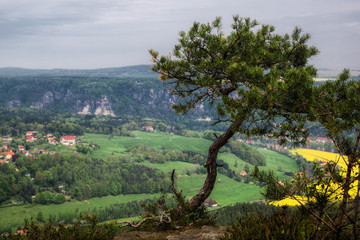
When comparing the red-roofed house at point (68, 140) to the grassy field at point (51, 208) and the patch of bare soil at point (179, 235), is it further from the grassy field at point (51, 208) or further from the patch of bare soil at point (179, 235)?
the patch of bare soil at point (179, 235)

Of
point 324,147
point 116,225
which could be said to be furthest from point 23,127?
point 116,225

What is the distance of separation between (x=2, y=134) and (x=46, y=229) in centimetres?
19631

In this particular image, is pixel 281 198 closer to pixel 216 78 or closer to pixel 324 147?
pixel 216 78

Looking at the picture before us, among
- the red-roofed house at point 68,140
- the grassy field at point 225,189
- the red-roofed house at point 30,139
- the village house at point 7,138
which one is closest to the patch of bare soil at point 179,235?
the grassy field at point 225,189

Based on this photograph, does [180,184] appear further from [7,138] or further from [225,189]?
[7,138]

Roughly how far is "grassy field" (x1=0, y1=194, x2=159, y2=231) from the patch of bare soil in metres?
91.5

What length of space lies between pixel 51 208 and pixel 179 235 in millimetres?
111098

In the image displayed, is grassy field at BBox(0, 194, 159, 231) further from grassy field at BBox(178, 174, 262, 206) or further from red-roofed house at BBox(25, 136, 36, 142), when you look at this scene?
red-roofed house at BBox(25, 136, 36, 142)

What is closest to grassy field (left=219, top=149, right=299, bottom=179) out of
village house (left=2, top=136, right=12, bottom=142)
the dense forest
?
the dense forest

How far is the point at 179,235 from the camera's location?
24.6ft

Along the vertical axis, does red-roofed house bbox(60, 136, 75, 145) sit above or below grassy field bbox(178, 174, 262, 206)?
above

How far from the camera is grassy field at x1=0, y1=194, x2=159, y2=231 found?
9166cm

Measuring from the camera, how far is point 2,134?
175m

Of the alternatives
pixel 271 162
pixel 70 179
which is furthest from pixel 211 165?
pixel 271 162
